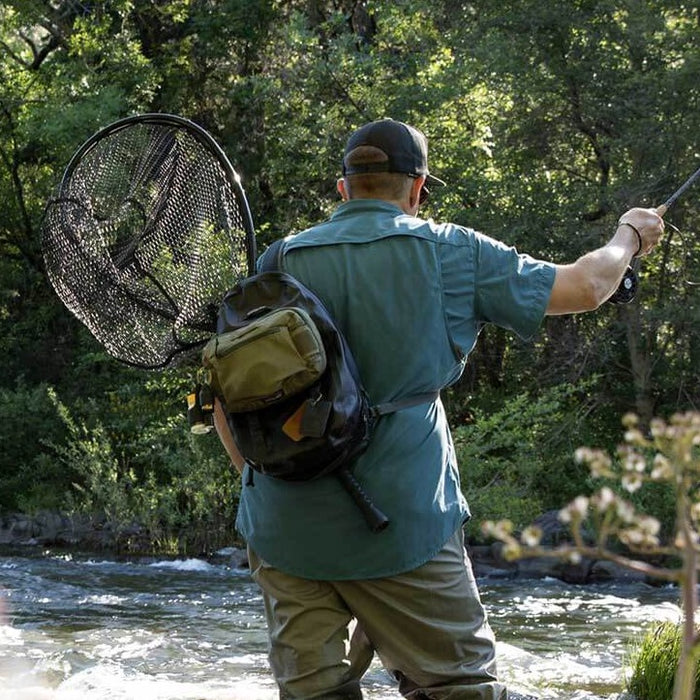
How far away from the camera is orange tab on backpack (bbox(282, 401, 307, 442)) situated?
2.59 meters

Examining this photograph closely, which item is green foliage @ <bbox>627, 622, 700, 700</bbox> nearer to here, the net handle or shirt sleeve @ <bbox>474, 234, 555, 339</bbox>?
the net handle

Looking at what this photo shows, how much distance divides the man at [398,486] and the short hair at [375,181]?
1.2 inches

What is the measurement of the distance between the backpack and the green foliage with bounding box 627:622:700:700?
107 inches

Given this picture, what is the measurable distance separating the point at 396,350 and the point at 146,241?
1520mm

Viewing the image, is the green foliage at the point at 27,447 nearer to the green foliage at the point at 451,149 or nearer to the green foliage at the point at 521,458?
the green foliage at the point at 451,149

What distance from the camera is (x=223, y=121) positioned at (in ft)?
53.3

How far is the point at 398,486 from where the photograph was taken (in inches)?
107

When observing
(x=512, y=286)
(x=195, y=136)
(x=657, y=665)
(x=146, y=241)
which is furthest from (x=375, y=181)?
(x=657, y=665)

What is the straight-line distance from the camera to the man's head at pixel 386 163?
284 centimetres

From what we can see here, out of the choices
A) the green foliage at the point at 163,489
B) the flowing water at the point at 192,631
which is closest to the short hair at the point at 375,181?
the flowing water at the point at 192,631

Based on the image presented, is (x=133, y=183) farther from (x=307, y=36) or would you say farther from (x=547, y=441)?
(x=307, y=36)

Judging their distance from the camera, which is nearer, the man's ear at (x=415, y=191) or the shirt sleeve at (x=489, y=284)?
the shirt sleeve at (x=489, y=284)

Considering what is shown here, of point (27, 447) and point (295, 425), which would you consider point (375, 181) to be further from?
point (27, 447)

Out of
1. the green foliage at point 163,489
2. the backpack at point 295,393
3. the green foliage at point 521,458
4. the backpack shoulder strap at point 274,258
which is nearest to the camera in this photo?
the backpack at point 295,393
